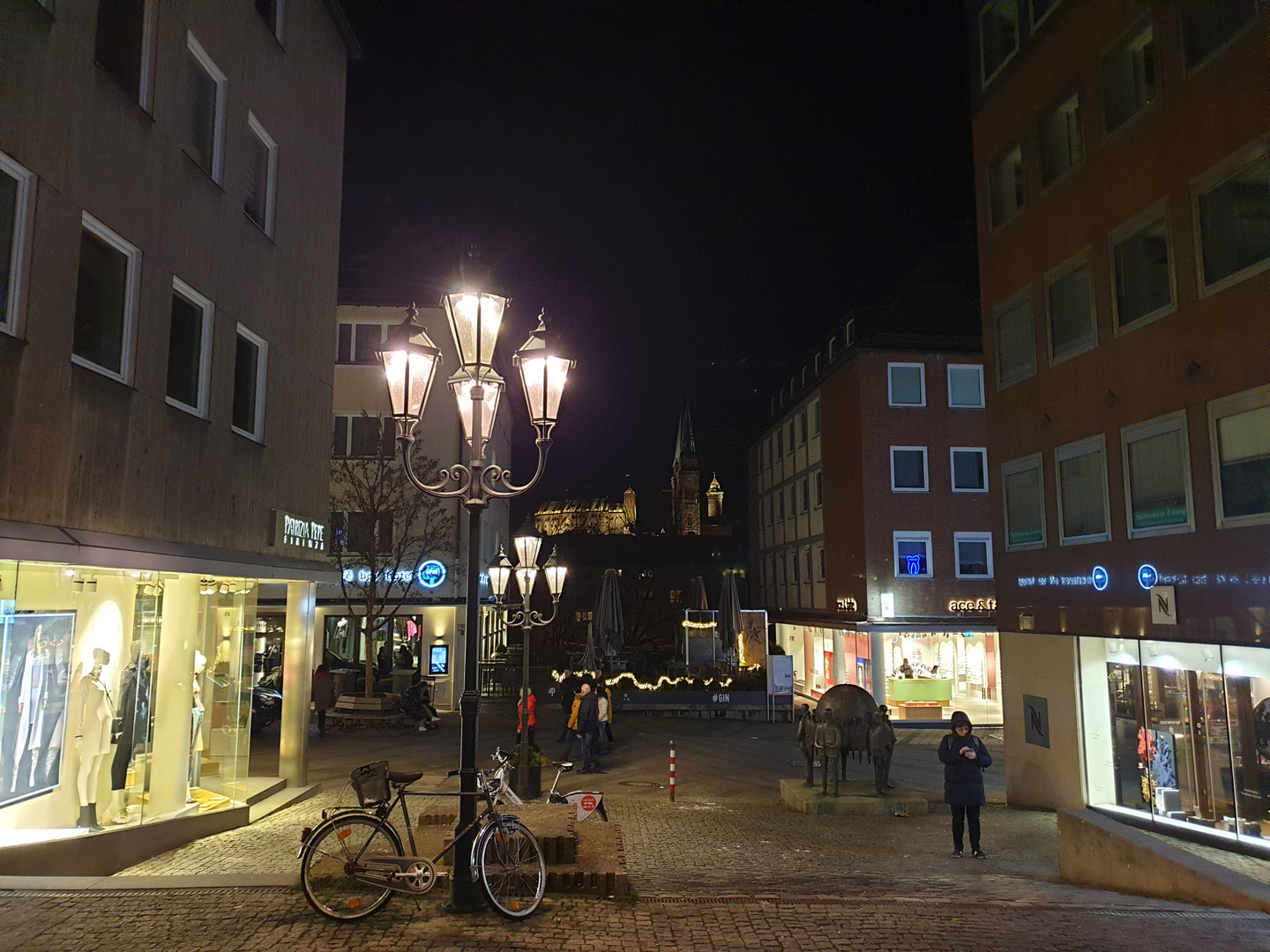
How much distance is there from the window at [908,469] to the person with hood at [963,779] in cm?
1890

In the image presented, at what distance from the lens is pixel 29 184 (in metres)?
8.09

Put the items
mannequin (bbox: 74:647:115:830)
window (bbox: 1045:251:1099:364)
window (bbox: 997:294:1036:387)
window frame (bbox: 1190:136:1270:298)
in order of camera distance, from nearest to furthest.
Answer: mannequin (bbox: 74:647:115:830) < window frame (bbox: 1190:136:1270:298) < window (bbox: 1045:251:1099:364) < window (bbox: 997:294:1036:387)

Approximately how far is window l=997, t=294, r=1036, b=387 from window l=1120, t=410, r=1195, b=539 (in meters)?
3.25

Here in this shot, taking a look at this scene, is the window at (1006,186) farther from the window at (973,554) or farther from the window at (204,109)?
the window at (973,554)

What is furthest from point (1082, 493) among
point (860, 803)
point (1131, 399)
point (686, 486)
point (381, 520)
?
point (686, 486)

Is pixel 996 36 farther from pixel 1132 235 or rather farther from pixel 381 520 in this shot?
pixel 381 520

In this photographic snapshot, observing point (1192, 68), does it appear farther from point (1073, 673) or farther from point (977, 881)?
point (977, 881)

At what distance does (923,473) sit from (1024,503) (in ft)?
46.0

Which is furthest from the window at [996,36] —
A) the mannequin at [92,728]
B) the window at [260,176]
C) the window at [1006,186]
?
the mannequin at [92,728]

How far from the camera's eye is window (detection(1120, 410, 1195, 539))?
11867 mm

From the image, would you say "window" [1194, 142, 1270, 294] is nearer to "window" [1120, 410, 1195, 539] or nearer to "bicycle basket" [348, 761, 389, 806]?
"window" [1120, 410, 1195, 539]

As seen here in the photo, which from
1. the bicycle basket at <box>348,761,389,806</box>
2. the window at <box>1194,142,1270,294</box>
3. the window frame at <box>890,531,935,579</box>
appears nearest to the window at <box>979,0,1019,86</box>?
the window at <box>1194,142,1270,294</box>

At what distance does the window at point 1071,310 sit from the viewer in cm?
1435

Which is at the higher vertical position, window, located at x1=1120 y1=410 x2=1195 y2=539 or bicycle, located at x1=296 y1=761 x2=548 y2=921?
window, located at x1=1120 y1=410 x2=1195 y2=539
